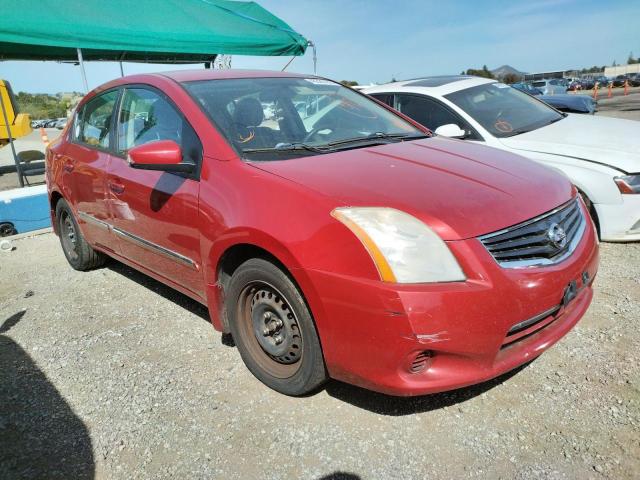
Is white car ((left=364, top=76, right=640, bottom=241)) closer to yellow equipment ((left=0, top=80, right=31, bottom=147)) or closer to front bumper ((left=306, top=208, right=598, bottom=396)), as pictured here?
→ front bumper ((left=306, top=208, right=598, bottom=396))

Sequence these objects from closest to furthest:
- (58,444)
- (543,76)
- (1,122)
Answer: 1. (58,444)
2. (1,122)
3. (543,76)

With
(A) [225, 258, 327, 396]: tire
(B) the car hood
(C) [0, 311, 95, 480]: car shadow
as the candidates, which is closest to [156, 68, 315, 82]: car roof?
(B) the car hood

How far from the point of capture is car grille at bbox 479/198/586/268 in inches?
78.2

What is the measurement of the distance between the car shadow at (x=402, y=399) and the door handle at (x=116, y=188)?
1830mm

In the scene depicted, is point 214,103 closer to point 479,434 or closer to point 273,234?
point 273,234

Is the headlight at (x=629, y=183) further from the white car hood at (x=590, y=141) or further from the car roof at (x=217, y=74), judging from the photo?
the car roof at (x=217, y=74)

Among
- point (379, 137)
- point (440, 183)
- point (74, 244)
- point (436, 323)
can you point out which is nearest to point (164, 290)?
point (74, 244)

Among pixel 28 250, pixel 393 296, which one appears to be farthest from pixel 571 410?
pixel 28 250

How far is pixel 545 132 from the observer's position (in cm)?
462

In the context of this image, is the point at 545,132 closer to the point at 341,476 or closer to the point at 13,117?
the point at 341,476

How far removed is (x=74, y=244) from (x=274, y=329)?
9.24ft

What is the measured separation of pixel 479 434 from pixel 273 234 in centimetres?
124

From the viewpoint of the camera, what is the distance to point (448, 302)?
1854mm

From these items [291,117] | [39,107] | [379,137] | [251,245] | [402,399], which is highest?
[39,107]
